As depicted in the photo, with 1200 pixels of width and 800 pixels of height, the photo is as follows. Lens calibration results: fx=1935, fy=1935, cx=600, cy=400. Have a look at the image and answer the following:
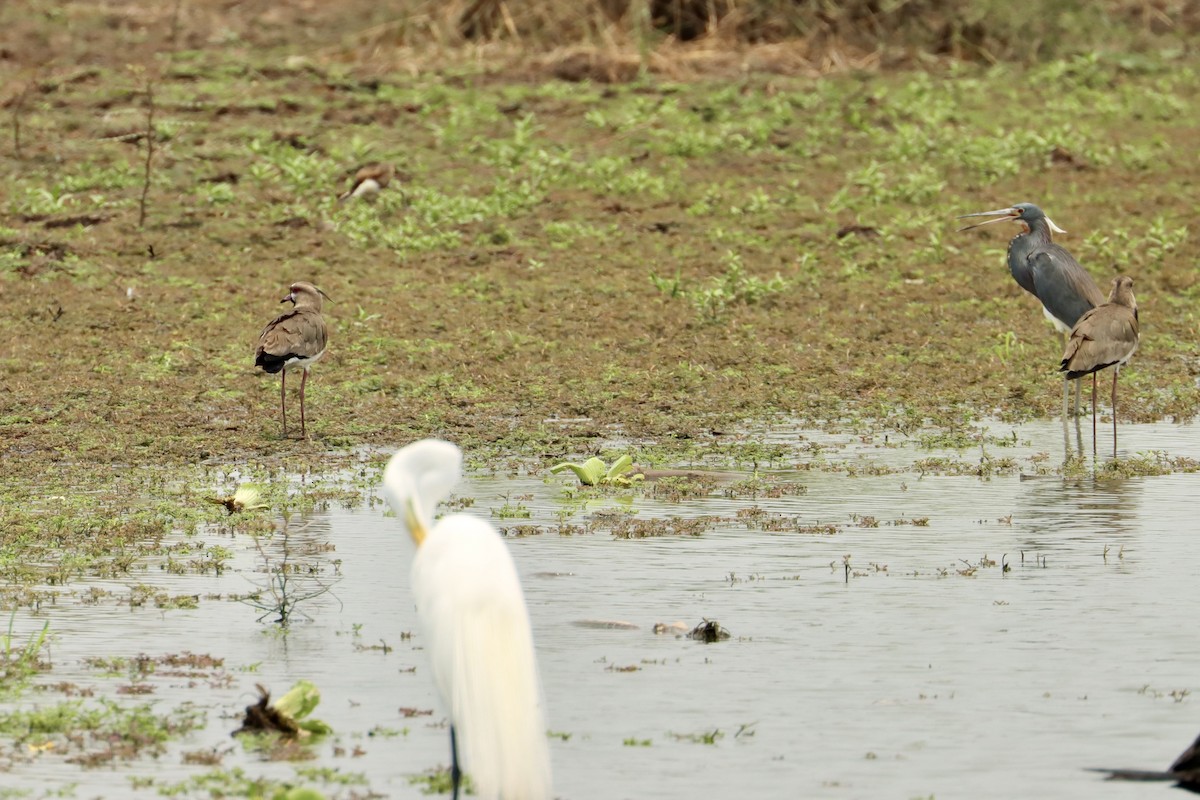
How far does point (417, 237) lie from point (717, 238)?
259cm

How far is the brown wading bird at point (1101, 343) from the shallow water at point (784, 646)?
5.27 ft

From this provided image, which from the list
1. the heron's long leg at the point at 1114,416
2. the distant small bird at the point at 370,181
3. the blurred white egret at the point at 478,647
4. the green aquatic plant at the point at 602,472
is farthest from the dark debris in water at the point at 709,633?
the distant small bird at the point at 370,181

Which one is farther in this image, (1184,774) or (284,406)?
(284,406)

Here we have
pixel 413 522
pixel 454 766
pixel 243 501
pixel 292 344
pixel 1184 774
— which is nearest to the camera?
pixel 1184 774

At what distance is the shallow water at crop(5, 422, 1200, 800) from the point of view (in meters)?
6.09

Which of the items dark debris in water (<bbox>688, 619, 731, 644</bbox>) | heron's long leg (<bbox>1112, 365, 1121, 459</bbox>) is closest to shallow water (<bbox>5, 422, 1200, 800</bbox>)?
dark debris in water (<bbox>688, 619, 731, 644</bbox>)

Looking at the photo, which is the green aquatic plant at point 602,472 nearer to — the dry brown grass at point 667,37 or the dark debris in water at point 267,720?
the dark debris in water at point 267,720

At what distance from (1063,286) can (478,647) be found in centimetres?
868

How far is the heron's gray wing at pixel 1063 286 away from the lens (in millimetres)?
13008

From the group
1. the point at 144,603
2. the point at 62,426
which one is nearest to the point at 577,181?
the point at 62,426

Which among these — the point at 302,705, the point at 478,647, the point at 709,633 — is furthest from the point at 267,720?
the point at 709,633

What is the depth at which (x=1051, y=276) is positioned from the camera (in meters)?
13.3

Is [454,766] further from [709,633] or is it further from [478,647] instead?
[709,633]

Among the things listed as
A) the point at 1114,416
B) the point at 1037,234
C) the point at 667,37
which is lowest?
the point at 1114,416
